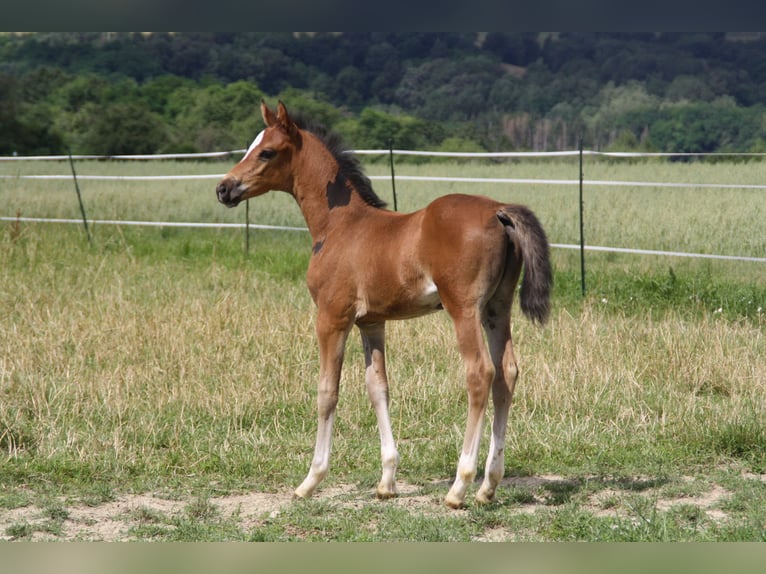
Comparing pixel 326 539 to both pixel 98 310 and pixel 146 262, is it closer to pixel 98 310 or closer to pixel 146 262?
pixel 98 310

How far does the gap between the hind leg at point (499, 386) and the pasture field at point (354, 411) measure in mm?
157

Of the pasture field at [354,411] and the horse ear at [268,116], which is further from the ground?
the horse ear at [268,116]

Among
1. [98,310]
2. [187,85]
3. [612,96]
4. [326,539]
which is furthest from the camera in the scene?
[612,96]

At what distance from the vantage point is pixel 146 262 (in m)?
12.9

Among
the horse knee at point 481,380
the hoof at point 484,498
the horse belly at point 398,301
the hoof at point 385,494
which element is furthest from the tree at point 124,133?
the horse knee at point 481,380

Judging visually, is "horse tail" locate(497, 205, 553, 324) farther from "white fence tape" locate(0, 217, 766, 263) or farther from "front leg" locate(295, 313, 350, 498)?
"white fence tape" locate(0, 217, 766, 263)

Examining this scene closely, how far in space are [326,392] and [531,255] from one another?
141 cm

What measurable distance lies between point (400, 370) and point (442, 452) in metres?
1.76

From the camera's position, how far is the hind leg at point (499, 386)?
16.2 feet

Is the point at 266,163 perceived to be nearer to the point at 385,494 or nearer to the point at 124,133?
the point at 385,494

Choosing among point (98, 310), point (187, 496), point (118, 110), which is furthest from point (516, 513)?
point (118, 110)

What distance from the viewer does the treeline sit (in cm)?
4381

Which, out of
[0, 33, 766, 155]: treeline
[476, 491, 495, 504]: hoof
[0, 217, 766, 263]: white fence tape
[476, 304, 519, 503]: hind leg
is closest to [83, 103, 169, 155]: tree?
[0, 33, 766, 155]: treeline

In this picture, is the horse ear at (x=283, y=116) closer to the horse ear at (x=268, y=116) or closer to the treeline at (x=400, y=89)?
the horse ear at (x=268, y=116)
